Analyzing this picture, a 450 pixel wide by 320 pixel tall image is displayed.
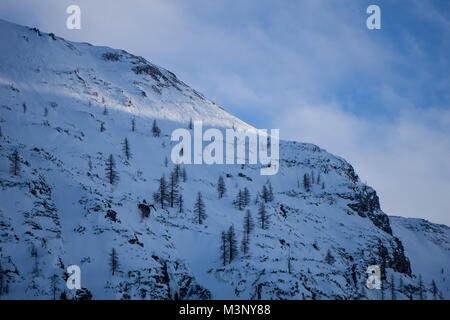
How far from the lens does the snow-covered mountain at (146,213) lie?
178 ft

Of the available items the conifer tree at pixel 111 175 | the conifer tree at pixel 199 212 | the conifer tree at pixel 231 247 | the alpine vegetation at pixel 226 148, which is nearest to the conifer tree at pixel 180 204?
the conifer tree at pixel 199 212

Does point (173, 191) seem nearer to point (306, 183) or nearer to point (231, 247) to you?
point (231, 247)

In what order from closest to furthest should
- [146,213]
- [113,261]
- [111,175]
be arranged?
[113,261], [146,213], [111,175]

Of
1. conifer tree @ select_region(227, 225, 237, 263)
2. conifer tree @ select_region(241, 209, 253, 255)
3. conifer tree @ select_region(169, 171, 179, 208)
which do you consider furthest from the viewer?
conifer tree @ select_region(169, 171, 179, 208)

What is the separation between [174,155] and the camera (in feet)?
384

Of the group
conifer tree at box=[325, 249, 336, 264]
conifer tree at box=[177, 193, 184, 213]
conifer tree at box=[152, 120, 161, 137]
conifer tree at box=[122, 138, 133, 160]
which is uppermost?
conifer tree at box=[152, 120, 161, 137]

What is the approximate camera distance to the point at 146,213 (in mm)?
72000

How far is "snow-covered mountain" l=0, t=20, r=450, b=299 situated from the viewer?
54219 mm

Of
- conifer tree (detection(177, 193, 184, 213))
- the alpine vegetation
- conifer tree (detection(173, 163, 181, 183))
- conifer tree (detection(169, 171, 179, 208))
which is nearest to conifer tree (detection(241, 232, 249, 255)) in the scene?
conifer tree (detection(177, 193, 184, 213))

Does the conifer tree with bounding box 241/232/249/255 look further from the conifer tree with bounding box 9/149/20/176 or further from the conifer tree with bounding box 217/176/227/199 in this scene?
the conifer tree with bounding box 9/149/20/176

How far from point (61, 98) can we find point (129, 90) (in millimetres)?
39865

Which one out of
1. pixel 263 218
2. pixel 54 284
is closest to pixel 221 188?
pixel 263 218

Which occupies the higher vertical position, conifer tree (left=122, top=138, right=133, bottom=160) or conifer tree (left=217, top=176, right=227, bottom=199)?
conifer tree (left=122, top=138, right=133, bottom=160)
